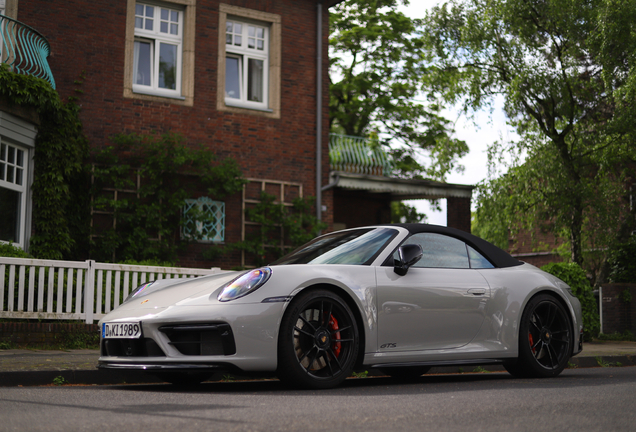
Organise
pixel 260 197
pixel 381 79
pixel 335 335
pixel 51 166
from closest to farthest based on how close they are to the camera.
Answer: pixel 335 335 < pixel 51 166 < pixel 260 197 < pixel 381 79

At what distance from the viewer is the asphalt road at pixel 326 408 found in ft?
12.7

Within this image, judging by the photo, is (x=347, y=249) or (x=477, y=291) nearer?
(x=347, y=249)

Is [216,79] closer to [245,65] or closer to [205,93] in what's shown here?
[205,93]

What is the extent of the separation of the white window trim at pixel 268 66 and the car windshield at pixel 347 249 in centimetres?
1123

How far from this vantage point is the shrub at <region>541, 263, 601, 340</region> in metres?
14.3

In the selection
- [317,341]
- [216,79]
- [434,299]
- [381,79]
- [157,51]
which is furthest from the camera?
[381,79]

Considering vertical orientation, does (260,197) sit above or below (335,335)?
above

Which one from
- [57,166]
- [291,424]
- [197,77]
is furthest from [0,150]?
[291,424]

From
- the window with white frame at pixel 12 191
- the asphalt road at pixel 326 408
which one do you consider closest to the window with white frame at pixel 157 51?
the window with white frame at pixel 12 191

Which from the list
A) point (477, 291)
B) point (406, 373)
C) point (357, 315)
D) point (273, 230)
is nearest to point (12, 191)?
point (273, 230)

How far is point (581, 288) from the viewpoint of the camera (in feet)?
47.2

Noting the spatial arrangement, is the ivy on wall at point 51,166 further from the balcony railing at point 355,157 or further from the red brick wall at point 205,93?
the balcony railing at point 355,157

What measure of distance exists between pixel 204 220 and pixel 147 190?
4.73 feet

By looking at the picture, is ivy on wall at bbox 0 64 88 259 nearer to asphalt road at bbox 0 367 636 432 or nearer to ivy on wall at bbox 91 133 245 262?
ivy on wall at bbox 91 133 245 262
